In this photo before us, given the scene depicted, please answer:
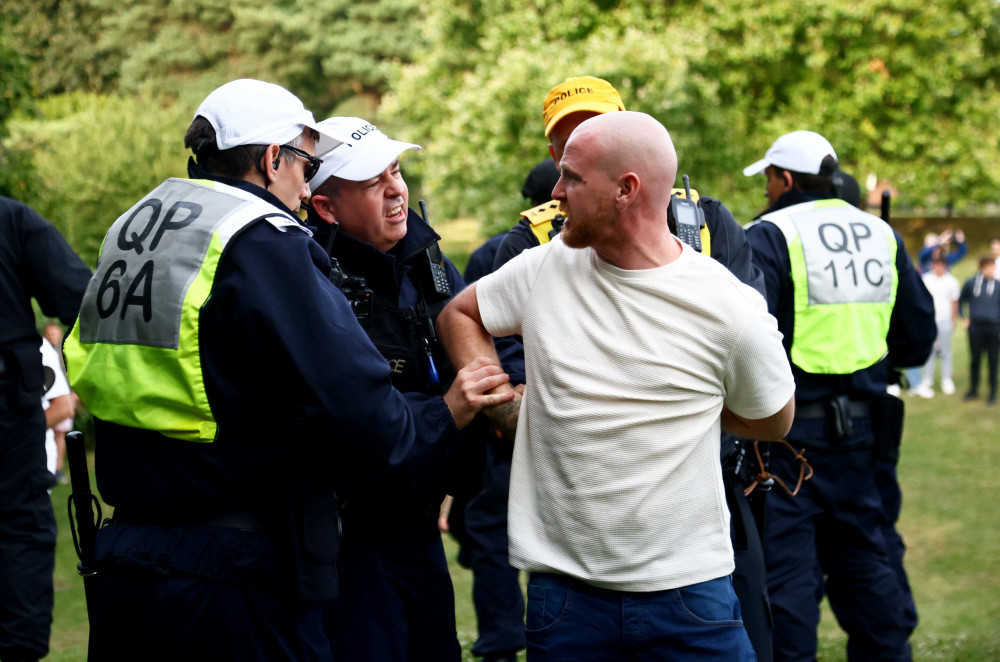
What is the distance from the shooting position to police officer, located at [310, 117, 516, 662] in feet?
10.5

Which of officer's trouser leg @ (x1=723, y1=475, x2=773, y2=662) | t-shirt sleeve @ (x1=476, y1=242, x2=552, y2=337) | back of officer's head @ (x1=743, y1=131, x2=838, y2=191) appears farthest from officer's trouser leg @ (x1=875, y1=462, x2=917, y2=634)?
t-shirt sleeve @ (x1=476, y1=242, x2=552, y2=337)

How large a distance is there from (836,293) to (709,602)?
257 cm

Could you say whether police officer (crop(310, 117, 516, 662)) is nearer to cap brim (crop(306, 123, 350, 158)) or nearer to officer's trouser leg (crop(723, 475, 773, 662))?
cap brim (crop(306, 123, 350, 158))

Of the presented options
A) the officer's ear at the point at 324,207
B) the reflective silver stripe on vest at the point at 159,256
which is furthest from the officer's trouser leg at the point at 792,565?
the reflective silver stripe on vest at the point at 159,256

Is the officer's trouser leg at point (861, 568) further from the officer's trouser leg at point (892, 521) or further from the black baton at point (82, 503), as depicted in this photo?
the black baton at point (82, 503)

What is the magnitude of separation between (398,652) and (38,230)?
8.98ft

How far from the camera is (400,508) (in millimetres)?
3289

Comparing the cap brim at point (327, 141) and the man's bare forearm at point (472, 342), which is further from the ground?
the cap brim at point (327, 141)

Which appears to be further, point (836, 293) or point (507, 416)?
point (836, 293)

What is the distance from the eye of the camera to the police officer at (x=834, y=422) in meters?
4.73

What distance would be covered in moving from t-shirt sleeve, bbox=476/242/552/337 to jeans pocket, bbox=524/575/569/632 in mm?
661

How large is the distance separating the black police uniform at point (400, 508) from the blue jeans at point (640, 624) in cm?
63

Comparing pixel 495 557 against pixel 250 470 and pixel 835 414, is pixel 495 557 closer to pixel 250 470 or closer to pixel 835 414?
pixel 835 414

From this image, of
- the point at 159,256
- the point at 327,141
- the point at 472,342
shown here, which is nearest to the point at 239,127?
the point at 159,256
